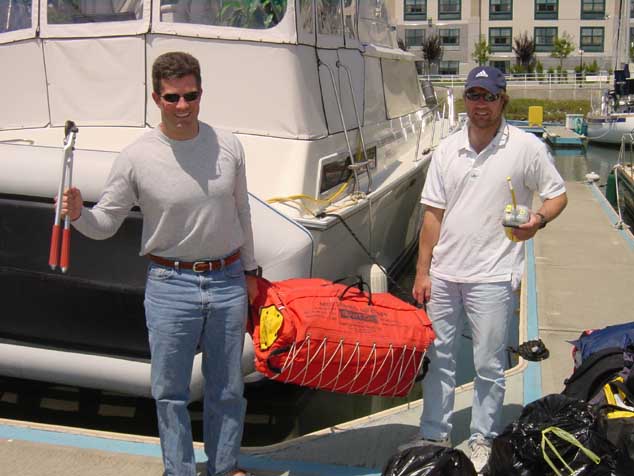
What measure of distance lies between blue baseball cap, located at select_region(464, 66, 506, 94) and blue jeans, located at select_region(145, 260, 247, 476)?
1188mm

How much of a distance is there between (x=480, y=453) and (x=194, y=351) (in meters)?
1.29

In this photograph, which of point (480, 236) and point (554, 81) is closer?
point (480, 236)

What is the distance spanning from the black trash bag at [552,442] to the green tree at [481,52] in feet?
155

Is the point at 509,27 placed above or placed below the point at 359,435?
above

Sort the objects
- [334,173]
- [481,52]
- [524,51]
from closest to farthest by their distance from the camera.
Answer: [334,173]
[481,52]
[524,51]

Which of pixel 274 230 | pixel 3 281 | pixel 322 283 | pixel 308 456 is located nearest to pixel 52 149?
pixel 3 281

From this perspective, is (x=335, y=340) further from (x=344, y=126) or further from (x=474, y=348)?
(x=344, y=126)

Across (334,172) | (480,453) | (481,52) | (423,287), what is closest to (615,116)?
(334,172)

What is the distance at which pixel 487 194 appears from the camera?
10.2 feet

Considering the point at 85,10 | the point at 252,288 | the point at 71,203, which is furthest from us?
the point at 85,10

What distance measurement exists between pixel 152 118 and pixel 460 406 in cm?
271

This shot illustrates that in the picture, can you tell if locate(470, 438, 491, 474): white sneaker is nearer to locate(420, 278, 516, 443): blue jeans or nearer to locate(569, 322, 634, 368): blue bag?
locate(420, 278, 516, 443): blue jeans

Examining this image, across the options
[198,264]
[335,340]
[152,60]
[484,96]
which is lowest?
[335,340]

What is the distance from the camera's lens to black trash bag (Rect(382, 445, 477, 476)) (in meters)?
2.77
